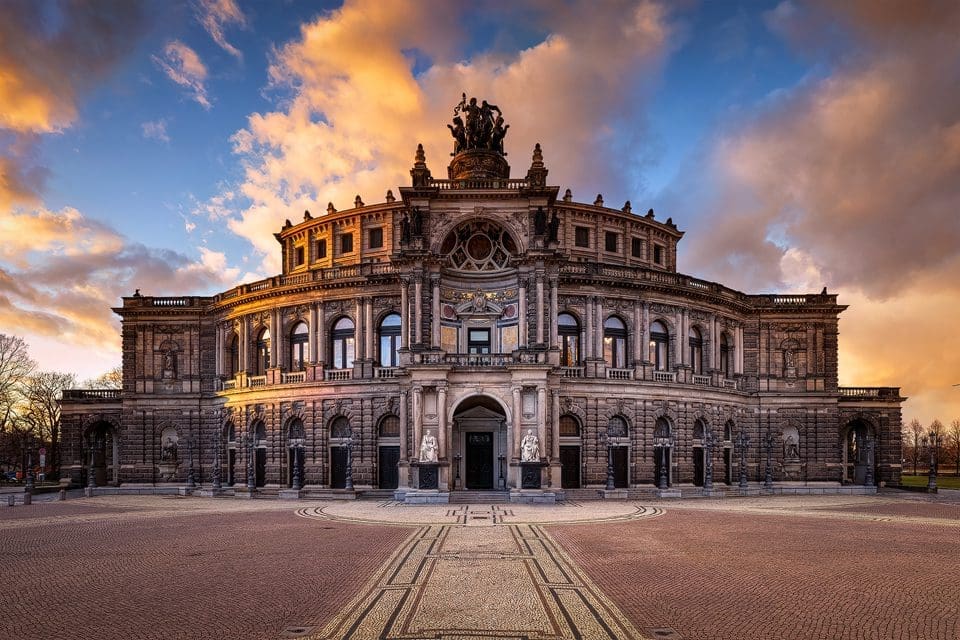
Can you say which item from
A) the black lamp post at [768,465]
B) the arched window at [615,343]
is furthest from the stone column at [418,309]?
the black lamp post at [768,465]

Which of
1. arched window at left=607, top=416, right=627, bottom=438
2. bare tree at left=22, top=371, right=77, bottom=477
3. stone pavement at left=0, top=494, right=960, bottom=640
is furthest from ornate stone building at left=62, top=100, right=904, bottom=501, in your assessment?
bare tree at left=22, top=371, right=77, bottom=477

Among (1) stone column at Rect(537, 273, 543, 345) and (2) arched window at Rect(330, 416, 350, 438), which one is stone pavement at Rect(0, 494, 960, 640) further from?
(2) arched window at Rect(330, 416, 350, 438)

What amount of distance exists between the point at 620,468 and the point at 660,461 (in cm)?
352

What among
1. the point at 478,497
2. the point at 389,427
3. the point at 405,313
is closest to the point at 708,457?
the point at 478,497

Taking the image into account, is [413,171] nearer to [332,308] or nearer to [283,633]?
[332,308]

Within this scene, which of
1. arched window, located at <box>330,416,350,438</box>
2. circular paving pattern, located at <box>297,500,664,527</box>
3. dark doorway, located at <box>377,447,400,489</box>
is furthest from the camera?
arched window, located at <box>330,416,350,438</box>

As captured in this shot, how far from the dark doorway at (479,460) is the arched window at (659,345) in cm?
1465

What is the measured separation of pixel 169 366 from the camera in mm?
60031

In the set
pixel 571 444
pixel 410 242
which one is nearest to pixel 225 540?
pixel 410 242

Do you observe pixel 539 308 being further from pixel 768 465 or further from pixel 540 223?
pixel 768 465

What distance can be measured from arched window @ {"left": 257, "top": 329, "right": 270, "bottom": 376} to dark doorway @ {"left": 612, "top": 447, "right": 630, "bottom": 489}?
2835 centimetres

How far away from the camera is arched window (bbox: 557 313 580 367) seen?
2019 inches

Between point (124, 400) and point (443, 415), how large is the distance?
104ft

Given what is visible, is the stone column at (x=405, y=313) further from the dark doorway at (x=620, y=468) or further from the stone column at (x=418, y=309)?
the dark doorway at (x=620, y=468)
